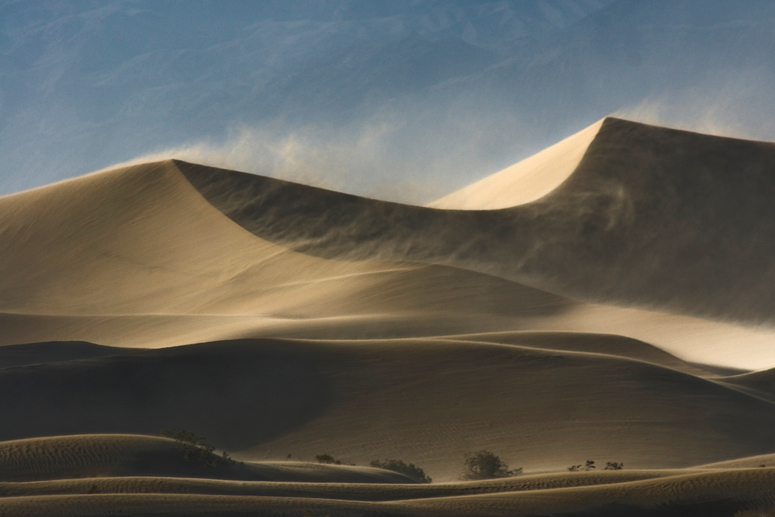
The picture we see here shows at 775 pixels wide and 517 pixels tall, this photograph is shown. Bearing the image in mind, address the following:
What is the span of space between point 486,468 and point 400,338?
11.2 meters

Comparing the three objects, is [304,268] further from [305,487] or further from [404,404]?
[305,487]

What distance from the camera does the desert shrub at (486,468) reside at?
17781 millimetres

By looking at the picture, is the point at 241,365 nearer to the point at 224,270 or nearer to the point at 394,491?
the point at 394,491

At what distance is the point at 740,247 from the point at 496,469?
30.6m

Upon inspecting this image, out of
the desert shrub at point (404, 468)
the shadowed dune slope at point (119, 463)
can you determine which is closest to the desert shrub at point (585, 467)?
the desert shrub at point (404, 468)

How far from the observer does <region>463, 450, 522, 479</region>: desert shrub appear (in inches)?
700

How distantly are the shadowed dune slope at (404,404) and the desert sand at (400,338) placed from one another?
7 centimetres

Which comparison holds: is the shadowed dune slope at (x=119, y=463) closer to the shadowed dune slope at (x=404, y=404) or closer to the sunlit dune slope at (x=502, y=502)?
the sunlit dune slope at (x=502, y=502)

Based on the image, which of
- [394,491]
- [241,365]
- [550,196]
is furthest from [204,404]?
[550,196]

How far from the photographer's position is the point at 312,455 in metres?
20.1

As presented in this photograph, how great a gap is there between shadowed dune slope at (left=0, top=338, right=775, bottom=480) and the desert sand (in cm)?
7

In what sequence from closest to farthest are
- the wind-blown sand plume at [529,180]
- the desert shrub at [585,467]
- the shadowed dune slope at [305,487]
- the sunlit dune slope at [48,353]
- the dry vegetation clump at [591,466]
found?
the shadowed dune slope at [305,487]
the dry vegetation clump at [591,466]
the desert shrub at [585,467]
the sunlit dune slope at [48,353]
the wind-blown sand plume at [529,180]

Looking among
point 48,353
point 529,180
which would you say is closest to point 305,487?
point 48,353

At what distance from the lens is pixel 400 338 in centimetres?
2889
